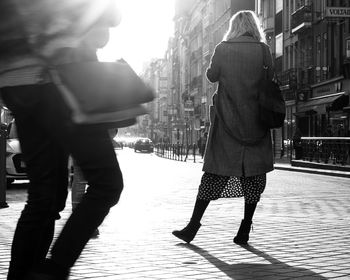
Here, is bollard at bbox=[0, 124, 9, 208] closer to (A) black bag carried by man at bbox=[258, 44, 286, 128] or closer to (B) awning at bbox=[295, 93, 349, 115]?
(A) black bag carried by man at bbox=[258, 44, 286, 128]

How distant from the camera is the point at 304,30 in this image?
41.6 meters

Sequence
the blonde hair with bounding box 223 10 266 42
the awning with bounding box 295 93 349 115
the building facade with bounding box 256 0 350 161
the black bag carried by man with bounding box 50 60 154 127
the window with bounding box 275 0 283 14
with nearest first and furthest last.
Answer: the black bag carried by man with bounding box 50 60 154 127 → the blonde hair with bounding box 223 10 266 42 → the awning with bounding box 295 93 349 115 → the building facade with bounding box 256 0 350 161 → the window with bounding box 275 0 283 14

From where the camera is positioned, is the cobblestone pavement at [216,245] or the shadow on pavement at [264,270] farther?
the cobblestone pavement at [216,245]

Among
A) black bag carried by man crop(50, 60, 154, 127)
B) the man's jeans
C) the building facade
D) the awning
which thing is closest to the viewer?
black bag carried by man crop(50, 60, 154, 127)

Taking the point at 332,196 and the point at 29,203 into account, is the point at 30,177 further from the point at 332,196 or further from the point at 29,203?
the point at 332,196

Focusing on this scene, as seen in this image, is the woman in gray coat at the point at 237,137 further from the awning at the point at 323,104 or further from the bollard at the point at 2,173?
the awning at the point at 323,104

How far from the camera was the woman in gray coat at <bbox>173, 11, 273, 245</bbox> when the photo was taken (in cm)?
582

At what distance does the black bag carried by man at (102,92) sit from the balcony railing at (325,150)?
58.9ft

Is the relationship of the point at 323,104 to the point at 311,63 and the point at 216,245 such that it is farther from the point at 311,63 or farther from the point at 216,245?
the point at 216,245

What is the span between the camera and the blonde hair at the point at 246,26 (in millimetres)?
6082

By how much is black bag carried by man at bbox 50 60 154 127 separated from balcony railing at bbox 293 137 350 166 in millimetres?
17942

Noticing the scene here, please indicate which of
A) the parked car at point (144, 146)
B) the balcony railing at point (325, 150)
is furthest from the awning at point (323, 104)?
the parked car at point (144, 146)

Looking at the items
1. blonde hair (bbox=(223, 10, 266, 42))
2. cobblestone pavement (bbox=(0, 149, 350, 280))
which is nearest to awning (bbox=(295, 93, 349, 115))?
cobblestone pavement (bbox=(0, 149, 350, 280))

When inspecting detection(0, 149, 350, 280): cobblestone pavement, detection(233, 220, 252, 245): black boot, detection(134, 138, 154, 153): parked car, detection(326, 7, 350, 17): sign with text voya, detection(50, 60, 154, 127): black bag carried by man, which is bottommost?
detection(134, 138, 154, 153): parked car
